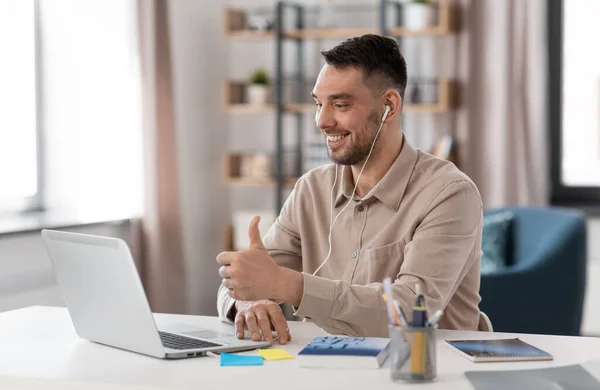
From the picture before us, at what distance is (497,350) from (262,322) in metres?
0.46

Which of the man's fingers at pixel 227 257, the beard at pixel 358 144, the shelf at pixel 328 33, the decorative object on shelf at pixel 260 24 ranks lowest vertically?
the man's fingers at pixel 227 257

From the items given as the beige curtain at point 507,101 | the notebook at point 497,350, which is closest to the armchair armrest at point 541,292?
the beige curtain at point 507,101

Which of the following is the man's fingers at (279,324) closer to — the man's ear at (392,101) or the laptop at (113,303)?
the laptop at (113,303)

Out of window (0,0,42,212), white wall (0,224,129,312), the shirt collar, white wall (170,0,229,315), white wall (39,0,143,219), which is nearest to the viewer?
the shirt collar

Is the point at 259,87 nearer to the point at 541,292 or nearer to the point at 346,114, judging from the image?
the point at 541,292

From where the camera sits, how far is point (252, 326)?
1.76m

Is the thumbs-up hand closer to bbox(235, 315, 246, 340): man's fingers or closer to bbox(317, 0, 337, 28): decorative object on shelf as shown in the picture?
bbox(235, 315, 246, 340): man's fingers

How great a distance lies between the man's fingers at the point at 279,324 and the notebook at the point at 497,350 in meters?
0.31

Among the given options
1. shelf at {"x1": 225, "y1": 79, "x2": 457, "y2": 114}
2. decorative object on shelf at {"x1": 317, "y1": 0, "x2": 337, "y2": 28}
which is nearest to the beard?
shelf at {"x1": 225, "y1": 79, "x2": 457, "y2": 114}

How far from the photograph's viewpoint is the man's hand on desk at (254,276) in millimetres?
1718

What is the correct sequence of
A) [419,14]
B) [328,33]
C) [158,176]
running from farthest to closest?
1. [328,33]
2. [419,14]
3. [158,176]

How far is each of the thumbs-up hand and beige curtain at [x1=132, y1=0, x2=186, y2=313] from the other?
2.46 meters

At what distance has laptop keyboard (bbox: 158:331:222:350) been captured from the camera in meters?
1.66

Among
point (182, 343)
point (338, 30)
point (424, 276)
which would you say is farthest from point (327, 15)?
point (182, 343)
